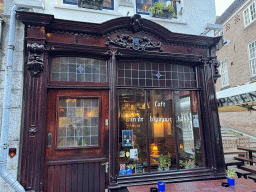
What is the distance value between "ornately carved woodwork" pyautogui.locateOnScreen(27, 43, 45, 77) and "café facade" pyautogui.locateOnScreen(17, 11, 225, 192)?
2cm

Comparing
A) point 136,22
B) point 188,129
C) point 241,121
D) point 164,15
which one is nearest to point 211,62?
point 164,15

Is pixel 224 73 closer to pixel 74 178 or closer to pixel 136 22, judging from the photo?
pixel 136 22

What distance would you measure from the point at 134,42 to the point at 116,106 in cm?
191

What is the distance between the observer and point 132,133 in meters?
5.02

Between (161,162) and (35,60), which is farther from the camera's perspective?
(161,162)

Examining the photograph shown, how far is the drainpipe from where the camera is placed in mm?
3730

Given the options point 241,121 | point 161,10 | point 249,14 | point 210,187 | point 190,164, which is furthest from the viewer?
point 241,121

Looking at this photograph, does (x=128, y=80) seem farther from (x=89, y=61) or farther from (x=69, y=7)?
(x=69, y=7)

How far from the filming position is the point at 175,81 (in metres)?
5.55

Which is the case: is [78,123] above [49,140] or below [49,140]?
above

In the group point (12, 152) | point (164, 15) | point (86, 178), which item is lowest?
point (86, 178)

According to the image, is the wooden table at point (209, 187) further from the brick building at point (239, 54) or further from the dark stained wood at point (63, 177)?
the brick building at point (239, 54)

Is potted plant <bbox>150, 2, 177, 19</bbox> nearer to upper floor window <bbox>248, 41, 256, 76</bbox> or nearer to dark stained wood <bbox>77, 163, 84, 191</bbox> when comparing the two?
dark stained wood <bbox>77, 163, 84, 191</bbox>

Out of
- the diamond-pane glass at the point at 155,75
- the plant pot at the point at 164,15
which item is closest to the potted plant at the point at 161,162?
the diamond-pane glass at the point at 155,75
